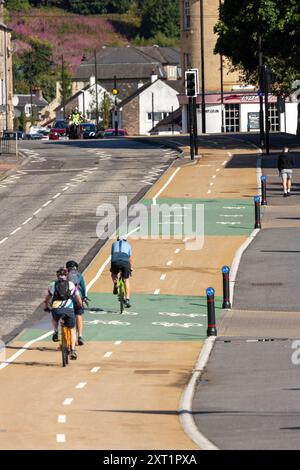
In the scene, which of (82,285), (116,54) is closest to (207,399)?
(82,285)

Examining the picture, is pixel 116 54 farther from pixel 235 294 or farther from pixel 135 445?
pixel 135 445

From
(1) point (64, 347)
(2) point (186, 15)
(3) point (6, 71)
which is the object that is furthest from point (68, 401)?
(3) point (6, 71)

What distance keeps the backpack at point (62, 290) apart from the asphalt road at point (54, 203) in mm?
3826

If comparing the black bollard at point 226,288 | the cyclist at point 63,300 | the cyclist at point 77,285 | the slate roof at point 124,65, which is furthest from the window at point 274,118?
the cyclist at point 63,300

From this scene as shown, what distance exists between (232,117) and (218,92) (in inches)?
93.6

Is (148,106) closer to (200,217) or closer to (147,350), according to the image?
(200,217)

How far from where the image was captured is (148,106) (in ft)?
513

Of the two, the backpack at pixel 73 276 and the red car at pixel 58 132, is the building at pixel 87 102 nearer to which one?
the red car at pixel 58 132

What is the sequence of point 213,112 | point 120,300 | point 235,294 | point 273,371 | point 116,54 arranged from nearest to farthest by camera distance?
1. point 273,371
2. point 120,300
3. point 235,294
4. point 213,112
5. point 116,54

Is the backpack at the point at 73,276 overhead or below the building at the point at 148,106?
overhead

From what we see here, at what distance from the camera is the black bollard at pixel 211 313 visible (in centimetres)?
2883

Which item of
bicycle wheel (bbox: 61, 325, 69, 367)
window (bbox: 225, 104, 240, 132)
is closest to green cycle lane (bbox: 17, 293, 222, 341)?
bicycle wheel (bbox: 61, 325, 69, 367)

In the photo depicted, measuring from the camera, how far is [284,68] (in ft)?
323
